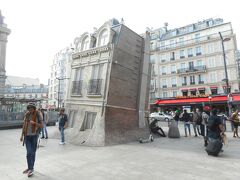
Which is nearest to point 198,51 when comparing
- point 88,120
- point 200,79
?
point 200,79

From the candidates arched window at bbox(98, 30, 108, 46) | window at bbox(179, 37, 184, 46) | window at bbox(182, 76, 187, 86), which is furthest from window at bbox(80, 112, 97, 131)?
window at bbox(179, 37, 184, 46)

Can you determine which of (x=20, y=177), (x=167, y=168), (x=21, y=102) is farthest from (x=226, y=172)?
(x=21, y=102)

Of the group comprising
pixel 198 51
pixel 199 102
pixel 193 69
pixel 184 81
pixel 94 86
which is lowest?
pixel 199 102

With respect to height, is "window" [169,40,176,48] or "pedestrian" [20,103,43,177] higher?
"window" [169,40,176,48]

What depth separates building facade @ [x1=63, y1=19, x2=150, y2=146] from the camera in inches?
406

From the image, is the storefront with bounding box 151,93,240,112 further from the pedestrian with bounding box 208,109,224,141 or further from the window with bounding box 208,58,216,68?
the pedestrian with bounding box 208,109,224,141

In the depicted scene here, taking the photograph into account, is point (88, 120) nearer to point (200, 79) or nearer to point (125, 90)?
point (125, 90)

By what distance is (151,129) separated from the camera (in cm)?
1255

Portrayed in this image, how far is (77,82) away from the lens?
42.2 ft

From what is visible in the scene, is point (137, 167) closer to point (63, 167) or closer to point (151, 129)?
point (63, 167)

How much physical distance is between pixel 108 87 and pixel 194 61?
30.5 meters

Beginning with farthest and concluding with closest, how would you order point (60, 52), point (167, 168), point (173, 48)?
point (60, 52), point (173, 48), point (167, 168)

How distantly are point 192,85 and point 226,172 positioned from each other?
109 feet

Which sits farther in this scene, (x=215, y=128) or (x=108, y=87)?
(x=108, y=87)
